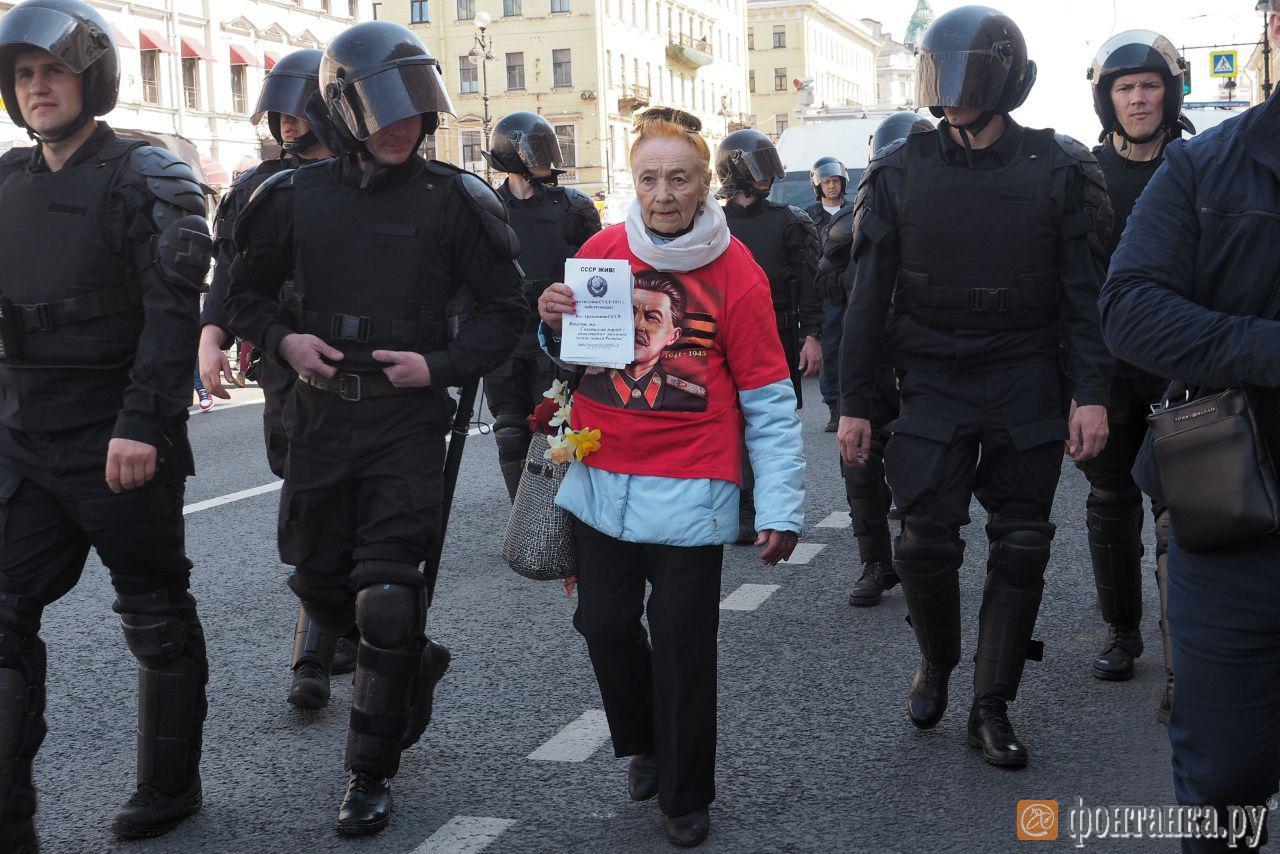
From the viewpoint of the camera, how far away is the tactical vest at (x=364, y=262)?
13.1ft

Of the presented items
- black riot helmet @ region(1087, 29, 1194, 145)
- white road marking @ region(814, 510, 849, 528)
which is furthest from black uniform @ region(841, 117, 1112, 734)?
white road marking @ region(814, 510, 849, 528)

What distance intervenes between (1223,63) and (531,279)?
99.0 feet

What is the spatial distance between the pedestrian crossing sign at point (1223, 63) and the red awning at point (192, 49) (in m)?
23.9

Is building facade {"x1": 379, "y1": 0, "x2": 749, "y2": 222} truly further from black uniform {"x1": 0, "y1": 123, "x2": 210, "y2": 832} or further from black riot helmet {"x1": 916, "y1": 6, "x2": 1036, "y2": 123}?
black uniform {"x1": 0, "y1": 123, "x2": 210, "y2": 832}

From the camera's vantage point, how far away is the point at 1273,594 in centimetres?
263

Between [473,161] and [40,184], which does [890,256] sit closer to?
[40,184]

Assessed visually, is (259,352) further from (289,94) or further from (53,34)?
(289,94)

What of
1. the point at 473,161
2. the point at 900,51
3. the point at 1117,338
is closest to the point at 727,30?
the point at 473,161

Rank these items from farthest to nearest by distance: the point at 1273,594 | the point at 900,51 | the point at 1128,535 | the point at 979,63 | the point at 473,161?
the point at 900,51, the point at 473,161, the point at 1128,535, the point at 979,63, the point at 1273,594

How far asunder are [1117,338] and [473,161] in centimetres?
6915

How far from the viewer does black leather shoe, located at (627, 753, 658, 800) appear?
4.03 meters

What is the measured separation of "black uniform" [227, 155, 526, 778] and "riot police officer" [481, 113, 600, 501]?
3.33m

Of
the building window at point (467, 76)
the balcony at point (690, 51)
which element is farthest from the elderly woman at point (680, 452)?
the balcony at point (690, 51)

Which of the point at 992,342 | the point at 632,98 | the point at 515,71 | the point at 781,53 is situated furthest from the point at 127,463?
the point at 781,53
